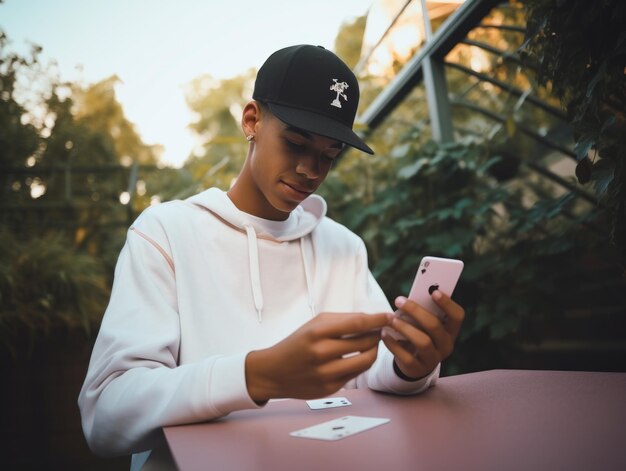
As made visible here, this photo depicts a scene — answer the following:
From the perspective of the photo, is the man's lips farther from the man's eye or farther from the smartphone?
the smartphone

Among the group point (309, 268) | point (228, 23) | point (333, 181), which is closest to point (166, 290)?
point (309, 268)

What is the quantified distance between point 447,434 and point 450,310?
14.1 inches

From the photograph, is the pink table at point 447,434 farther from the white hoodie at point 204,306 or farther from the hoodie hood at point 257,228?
the hoodie hood at point 257,228

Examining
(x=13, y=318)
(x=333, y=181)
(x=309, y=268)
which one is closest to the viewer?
(x=309, y=268)

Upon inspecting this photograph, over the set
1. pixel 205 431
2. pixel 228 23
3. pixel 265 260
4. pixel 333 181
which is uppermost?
pixel 228 23

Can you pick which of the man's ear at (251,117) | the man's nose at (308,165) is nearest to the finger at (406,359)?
the man's nose at (308,165)

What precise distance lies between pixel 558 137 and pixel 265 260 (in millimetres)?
4151

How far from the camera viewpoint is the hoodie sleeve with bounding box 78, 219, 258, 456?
42.6 inches

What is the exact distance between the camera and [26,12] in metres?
4.80

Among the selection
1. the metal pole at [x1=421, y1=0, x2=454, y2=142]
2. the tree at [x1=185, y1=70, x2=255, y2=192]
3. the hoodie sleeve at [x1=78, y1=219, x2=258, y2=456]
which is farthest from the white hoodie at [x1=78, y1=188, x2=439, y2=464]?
the tree at [x1=185, y1=70, x2=255, y2=192]

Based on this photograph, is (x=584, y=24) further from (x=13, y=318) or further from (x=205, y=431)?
(x=13, y=318)

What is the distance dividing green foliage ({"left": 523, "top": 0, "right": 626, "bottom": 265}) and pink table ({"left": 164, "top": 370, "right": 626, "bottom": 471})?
649 millimetres

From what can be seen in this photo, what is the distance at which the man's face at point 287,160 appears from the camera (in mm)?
1663

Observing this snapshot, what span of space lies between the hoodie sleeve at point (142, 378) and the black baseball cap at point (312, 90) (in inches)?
27.4
